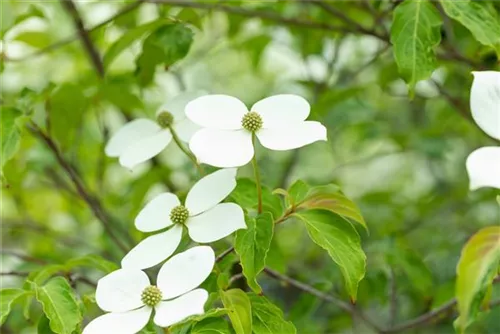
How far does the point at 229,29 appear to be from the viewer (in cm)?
134

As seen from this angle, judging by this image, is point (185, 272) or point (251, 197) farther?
point (251, 197)

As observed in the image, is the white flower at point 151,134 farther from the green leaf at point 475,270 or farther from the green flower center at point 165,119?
the green leaf at point 475,270

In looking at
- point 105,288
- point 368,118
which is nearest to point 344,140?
point 368,118

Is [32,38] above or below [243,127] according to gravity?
below

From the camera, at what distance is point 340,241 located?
0.70 m

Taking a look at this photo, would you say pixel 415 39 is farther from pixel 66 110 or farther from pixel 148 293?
pixel 66 110

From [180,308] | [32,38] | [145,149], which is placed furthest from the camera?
[32,38]

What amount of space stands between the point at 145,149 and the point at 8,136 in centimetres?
16

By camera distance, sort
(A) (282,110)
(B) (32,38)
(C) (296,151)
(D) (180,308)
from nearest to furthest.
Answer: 1. (D) (180,308)
2. (A) (282,110)
3. (B) (32,38)
4. (C) (296,151)

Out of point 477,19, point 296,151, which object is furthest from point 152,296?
point 296,151

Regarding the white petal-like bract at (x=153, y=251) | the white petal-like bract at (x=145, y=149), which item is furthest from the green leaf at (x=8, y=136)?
the white petal-like bract at (x=153, y=251)

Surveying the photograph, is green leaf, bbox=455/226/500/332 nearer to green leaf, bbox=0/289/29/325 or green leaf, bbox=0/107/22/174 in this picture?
green leaf, bbox=0/289/29/325

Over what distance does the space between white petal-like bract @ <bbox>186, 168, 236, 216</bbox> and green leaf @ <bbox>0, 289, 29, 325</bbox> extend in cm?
18

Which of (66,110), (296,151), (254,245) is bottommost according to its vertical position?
(296,151)
